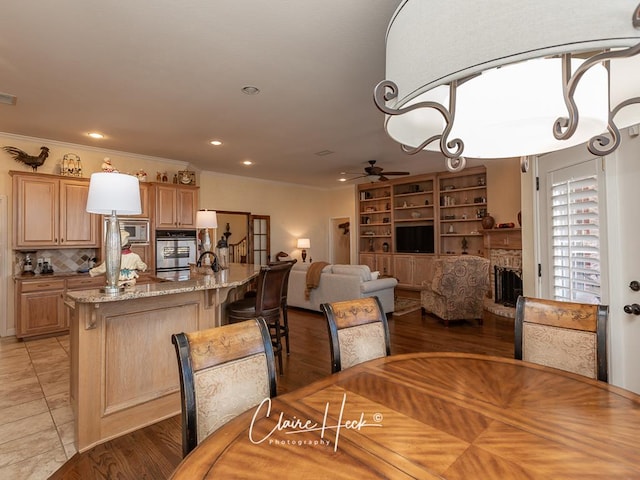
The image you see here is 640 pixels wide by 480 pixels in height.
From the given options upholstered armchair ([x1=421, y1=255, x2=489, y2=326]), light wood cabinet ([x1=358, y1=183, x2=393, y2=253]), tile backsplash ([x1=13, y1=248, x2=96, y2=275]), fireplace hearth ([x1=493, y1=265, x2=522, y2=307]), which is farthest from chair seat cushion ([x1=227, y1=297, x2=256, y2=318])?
light wood cabinet ([x1=358, y1=183, x2=393, y2=253])

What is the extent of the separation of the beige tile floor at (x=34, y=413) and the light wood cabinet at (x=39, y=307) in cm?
36

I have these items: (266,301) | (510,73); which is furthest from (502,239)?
(510,73)

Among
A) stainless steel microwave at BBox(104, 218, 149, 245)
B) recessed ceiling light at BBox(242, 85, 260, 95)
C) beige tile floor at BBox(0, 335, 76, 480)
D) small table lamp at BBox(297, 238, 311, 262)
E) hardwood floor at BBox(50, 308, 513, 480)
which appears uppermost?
recessed ceiling light at BBox(242, 85, 260, 95)

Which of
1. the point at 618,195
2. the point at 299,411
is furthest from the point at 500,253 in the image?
the point at 299,411

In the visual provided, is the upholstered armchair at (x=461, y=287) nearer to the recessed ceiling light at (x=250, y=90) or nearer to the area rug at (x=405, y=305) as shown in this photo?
the area rug at (x=405, y=305)

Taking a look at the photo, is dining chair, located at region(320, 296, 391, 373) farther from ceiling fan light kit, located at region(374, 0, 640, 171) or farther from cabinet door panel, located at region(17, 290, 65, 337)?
cabinet door panel, located at region(17, 290, 65, 337)

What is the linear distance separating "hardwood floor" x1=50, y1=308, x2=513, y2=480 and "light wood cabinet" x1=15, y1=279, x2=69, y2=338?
9.84 ft

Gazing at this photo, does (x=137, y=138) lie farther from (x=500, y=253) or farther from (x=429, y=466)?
(x=500, y=253)

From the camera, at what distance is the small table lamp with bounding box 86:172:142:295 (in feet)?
6.50

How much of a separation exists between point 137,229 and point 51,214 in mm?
1065

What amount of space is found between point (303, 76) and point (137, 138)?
115 inches

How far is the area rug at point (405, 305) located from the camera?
18.9ft

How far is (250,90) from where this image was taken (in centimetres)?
315

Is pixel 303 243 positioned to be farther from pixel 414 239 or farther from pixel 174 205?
pixel 174 205
